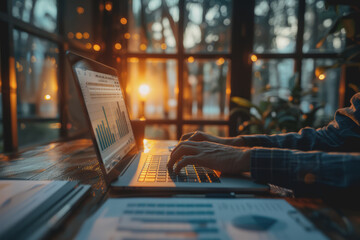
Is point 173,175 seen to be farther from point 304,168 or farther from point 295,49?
point 295,49

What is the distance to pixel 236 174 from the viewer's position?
2.39ft

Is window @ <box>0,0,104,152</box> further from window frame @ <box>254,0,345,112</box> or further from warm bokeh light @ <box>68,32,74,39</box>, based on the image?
window frame @ <box>254,0,345,112</box>

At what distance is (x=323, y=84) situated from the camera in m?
2.59

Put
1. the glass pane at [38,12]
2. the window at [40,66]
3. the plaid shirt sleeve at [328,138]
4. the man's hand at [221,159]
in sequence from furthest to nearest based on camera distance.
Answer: the glass pane at [38,12] < the window at [40,66] < the plaid shirt sleeve at [328,138] < the man's hand at [221,159]

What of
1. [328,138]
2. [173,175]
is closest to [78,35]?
[173,175]

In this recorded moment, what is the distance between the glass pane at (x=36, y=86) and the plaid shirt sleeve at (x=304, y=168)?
1.48m

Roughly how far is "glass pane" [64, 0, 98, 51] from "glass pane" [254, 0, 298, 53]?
173cm

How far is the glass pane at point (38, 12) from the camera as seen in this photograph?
1.46 m

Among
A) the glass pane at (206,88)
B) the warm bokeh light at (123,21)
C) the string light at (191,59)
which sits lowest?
the glass pane at (206,88)

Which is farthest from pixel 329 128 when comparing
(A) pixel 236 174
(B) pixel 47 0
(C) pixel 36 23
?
(B) pixel 47 0

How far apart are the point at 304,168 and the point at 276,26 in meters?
2.39

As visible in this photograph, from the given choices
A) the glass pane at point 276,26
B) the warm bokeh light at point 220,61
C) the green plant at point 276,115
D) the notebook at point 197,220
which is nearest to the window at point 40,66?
the notebook at point 197,220

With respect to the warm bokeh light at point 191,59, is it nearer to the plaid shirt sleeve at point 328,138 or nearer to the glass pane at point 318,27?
the glass pane at point 318,27

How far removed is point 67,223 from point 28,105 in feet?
5.49
